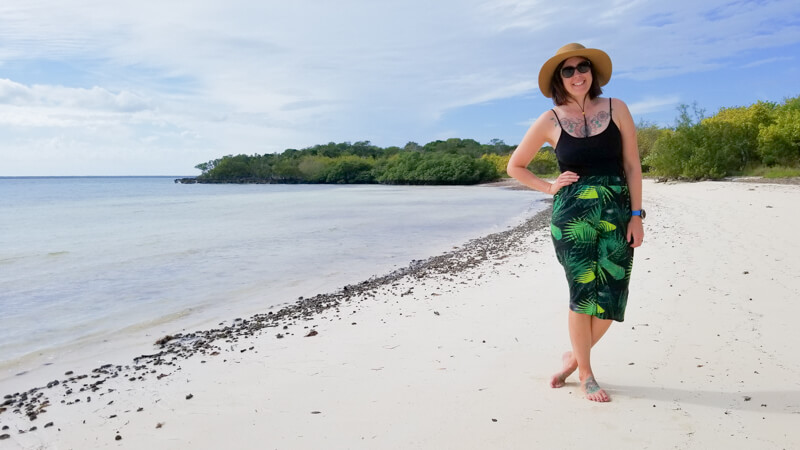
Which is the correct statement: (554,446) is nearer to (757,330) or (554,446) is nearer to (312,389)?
(312,389)

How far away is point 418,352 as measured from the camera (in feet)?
13.8

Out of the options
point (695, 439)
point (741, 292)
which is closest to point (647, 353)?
point (695, 439)

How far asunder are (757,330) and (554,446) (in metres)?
2.59

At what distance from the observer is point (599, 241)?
3029 millimetres

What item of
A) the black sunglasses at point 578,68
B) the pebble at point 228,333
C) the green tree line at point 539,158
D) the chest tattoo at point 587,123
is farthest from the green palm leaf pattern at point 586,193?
the green tree line at point 539,158

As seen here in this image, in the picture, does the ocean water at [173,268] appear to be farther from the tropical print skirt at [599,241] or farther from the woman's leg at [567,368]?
the tropical print skirt at [599,241]

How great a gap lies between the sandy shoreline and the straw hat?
188 centimetres

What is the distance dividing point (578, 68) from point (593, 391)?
73.5 inches

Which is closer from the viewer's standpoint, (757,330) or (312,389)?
(312,389)

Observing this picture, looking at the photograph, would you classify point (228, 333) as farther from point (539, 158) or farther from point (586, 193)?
point (539, 158)

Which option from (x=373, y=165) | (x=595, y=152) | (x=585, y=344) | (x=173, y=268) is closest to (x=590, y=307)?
(x=585, y=344)

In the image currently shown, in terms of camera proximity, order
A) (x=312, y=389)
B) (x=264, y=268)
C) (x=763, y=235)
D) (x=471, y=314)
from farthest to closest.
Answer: (x=264, y=268), (x=763, y=235), (x=471, y=314), (x=312, y=389)

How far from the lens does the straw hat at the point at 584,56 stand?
3.01 meters

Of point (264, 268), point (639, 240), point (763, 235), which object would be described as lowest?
point (264, 268)
